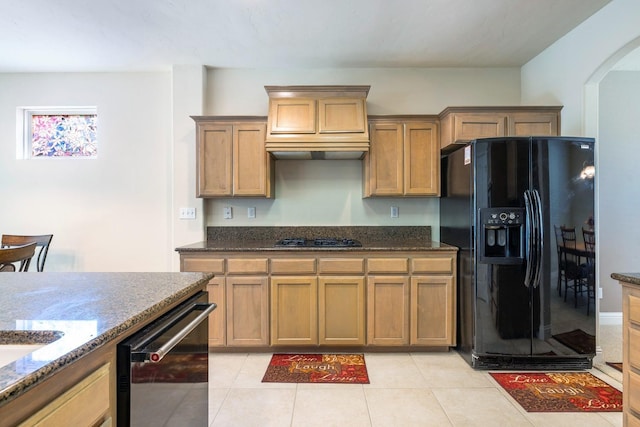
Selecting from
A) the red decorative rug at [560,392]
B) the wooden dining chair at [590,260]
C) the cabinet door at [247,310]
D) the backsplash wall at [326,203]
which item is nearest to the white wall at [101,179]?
the backsplash wall at [326,203]

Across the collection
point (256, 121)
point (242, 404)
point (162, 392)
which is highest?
point (256, 121)

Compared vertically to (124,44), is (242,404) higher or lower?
lower

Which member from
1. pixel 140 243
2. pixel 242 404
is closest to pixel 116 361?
pixel 242 404

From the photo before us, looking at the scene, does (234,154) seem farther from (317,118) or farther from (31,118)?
(31,118)

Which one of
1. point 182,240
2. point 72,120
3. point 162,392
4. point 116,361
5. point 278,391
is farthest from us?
point 72,120

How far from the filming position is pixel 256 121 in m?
2.98

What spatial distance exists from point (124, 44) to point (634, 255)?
558 centimetres

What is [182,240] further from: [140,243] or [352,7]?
[352,7]

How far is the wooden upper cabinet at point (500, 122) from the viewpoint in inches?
109

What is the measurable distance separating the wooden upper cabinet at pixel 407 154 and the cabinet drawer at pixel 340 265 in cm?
80

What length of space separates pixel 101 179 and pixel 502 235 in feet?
13.2

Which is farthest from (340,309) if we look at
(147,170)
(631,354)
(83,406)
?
(147,170)

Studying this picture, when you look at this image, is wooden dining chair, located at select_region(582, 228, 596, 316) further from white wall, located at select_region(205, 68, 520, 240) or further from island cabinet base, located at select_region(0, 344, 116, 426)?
island cabinet base, located at select_region(0, 344, 116, 426)

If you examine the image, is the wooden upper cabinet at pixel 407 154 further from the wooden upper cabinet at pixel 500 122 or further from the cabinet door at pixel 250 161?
the cabinet door at pixel 250 161
